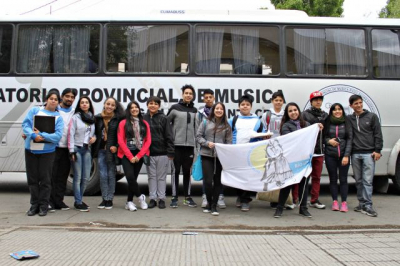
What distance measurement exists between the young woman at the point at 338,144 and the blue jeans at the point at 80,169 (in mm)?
4010

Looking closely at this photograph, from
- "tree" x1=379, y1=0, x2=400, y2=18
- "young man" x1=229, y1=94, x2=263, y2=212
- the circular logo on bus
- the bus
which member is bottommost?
"young man" x1=229, y1=94, x2=263, y2=212

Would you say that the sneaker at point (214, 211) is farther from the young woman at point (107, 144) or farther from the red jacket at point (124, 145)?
the young woman at point (107, 144)

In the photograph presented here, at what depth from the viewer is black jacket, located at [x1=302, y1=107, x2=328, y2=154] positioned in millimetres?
6496

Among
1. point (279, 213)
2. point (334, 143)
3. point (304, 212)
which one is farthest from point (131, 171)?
point (334, 143)

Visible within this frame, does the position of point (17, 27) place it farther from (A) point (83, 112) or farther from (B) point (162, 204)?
(B) point (162, 204)

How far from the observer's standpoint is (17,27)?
7.93 metres

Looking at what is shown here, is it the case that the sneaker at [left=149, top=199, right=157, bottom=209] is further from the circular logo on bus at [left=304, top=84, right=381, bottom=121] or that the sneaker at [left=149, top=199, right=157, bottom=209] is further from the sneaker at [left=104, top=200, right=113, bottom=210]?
the circular logo on bus at [left=304, top=84, right=381, bottom=121]

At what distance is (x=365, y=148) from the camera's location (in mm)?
6348

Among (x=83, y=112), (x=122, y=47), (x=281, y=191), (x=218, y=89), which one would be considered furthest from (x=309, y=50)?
(x=83, y=112)

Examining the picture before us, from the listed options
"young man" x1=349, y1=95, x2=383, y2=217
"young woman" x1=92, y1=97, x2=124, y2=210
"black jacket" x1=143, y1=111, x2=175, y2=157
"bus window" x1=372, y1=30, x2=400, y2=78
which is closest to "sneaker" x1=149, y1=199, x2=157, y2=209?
"young woman" x1=92, y1=97, x2=124, y2=210

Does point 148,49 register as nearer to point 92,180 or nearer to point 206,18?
point 206,18

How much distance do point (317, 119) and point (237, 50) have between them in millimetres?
2279

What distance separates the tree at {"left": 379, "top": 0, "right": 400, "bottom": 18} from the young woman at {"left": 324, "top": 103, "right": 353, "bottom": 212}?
75.8ft

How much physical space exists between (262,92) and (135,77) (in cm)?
256
